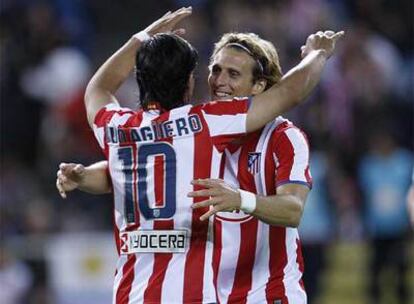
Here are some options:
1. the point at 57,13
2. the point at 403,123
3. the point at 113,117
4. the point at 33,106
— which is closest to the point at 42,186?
the point at 33,106

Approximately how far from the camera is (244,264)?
6.86 metres

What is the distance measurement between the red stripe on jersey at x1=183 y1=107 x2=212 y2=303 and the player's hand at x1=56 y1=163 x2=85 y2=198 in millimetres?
744

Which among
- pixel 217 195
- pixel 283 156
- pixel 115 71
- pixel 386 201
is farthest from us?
pixel 386 201

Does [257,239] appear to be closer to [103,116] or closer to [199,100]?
[103,116]

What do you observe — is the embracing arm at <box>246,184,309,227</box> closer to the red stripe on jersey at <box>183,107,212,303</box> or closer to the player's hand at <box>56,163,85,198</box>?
the red stripe on jersey at <box>183,107,212,303</box>

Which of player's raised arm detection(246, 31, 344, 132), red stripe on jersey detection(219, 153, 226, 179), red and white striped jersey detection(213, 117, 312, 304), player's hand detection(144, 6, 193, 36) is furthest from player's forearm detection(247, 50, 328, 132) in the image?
player's hand detection(144, 6, 193, 36)

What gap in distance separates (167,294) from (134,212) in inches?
18.4

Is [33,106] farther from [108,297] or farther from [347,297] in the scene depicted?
[347,297]

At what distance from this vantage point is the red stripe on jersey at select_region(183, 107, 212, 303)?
21.0 ft

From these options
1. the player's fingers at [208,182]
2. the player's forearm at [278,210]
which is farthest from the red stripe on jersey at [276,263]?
the player's fingers at [208,182]

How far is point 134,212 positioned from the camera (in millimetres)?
6562

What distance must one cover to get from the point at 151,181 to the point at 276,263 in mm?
893

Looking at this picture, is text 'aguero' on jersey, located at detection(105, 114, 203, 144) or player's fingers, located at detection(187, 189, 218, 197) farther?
text 'aguero' on jersey, located at detection(105, 114, 203, 144)

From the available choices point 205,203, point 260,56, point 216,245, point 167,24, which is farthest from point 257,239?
point 167,24
